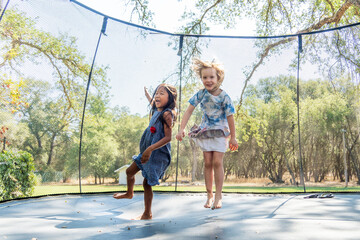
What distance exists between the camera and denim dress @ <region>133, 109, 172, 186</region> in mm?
1986

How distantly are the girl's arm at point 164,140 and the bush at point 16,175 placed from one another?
1.60 metres

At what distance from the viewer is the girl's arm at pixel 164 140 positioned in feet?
6.32

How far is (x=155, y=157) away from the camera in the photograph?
6.70 ft

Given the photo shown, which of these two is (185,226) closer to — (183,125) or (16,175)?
(183,125)

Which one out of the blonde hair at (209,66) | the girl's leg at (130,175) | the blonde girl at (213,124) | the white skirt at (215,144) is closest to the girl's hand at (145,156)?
the girl's leg at (130,175)

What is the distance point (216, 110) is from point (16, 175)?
80.7 inches

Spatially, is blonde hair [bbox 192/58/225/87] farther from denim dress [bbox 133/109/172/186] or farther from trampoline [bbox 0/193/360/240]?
trampoline [bbox 0/193/360/240]

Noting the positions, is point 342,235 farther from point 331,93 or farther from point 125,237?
point 331,93

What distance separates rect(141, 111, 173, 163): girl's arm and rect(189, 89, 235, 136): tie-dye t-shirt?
1.00 ft

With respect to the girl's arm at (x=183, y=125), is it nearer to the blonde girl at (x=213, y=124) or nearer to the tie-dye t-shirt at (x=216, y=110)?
the blonde girl at (x=213, y=124)

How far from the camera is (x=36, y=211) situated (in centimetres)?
213

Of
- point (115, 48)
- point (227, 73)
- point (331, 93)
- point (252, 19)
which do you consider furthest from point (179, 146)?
point (252, 19)

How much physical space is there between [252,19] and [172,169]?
4589 mm

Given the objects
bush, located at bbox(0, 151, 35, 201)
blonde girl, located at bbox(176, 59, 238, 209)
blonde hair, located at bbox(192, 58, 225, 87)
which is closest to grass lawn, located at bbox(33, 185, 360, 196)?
bush, located at bbox(0, 151, 35, 201)
